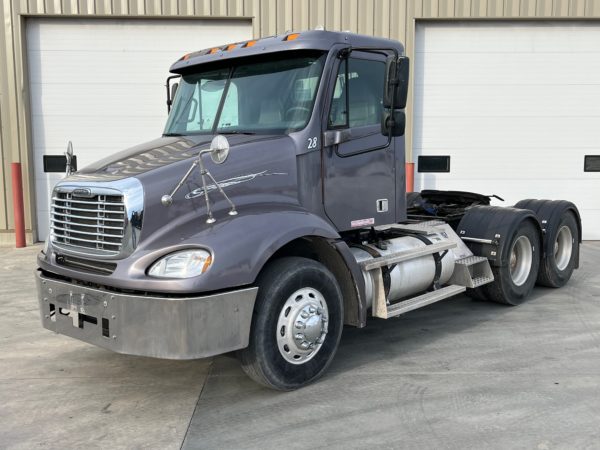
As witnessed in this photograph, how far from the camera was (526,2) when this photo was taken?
10422 mm

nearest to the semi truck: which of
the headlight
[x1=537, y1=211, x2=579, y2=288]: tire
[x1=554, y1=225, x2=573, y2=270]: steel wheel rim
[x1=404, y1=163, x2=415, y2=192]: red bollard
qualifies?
the headlight

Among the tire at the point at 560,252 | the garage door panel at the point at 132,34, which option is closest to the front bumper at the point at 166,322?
the tire at the point at 560,252

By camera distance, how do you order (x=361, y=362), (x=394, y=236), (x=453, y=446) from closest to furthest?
(x=453, y=446) < (x=361, y=362) < (x=394, y=236)

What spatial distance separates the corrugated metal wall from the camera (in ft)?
34.1

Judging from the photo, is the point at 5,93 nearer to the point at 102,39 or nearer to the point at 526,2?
the point at 102,39

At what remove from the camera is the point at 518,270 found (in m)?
6.79

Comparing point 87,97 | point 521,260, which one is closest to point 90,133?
point 87,97

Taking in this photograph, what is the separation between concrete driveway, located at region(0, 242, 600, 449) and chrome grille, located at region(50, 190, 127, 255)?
3.65 feet

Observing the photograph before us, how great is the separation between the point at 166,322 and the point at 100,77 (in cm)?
867

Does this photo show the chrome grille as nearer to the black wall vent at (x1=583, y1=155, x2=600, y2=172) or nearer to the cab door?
the cab door

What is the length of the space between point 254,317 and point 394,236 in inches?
88.9

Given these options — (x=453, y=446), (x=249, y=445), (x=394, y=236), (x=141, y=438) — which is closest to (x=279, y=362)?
(x=249, y=445)

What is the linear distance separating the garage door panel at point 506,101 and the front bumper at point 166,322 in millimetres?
8168

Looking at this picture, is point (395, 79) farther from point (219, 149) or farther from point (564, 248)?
point (564, 248)
